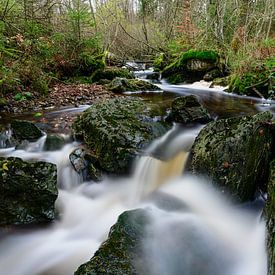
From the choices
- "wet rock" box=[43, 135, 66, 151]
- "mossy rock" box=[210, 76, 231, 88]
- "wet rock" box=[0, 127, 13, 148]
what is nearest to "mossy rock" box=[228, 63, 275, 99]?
"mossy rock" box=[210, 76, 231, 88]

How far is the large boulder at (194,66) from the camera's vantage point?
10953 millimetres

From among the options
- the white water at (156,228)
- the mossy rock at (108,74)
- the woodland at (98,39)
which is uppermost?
the woodland at (98,39)

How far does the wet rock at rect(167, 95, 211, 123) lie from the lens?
5.49 meters

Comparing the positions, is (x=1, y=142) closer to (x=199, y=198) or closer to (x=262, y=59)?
(x=199, y=198)

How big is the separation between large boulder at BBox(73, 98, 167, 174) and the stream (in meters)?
0.17

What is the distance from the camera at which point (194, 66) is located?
11.2 metres

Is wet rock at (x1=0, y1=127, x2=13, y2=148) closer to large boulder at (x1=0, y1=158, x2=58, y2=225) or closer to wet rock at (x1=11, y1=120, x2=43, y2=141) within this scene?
wet rock at (x1=11, y1=120, x2=43, y2=141)

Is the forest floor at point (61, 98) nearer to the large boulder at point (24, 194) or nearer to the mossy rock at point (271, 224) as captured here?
the large boulder at point (24, 194)

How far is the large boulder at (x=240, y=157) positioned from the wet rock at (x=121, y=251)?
1.13 metres

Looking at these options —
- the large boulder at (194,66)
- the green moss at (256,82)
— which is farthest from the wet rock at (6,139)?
the large boulder at (194,66)

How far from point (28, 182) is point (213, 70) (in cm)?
888

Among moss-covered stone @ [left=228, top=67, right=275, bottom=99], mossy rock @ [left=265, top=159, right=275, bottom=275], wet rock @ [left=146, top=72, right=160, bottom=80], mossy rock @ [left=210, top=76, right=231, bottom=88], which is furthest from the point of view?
wet rock @ [left=146, top=72, right=160, bottom=80]

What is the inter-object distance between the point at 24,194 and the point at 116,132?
166 cm

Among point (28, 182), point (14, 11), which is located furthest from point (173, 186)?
point (14, 11)
